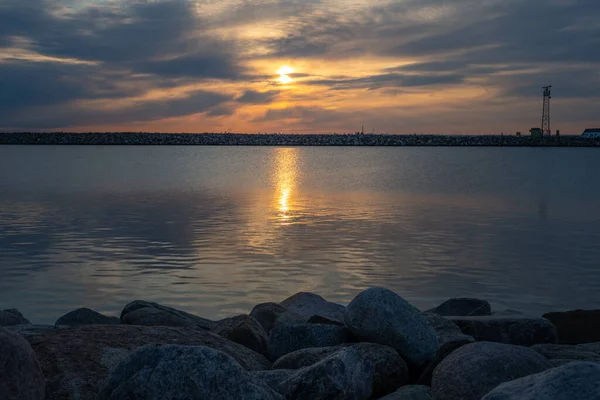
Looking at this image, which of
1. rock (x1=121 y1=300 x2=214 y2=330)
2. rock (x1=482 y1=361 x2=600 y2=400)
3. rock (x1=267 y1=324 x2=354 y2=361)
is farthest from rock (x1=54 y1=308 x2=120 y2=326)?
rock (x1=482 y1=361 x2=600 y2=400)

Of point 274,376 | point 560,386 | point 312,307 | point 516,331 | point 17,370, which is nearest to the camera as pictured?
point 560,386

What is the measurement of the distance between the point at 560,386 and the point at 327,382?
188cm

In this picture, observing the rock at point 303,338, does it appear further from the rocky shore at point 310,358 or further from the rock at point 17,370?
the rock at point 17,370

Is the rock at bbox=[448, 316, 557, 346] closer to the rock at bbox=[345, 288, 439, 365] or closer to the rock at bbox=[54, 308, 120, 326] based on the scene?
the rock at bbox=[345, 288, 439, 365]

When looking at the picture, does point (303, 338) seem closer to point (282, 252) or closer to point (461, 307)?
point (461, 307)

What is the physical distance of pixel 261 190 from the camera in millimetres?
42094

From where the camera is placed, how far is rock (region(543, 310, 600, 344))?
8891mm

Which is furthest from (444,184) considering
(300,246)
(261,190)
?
(300,246)

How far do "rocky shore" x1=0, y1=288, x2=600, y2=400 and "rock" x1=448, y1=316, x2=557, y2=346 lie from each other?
0.04 ft

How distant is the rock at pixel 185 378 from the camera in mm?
4113

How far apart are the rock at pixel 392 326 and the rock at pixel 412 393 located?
852 millimetres

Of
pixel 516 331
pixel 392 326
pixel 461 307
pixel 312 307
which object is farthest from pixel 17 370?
pixel 461 307

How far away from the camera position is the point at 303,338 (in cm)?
732

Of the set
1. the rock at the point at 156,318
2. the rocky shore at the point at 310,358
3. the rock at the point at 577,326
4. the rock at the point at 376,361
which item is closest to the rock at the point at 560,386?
the rocky shore at the point at 310,358
